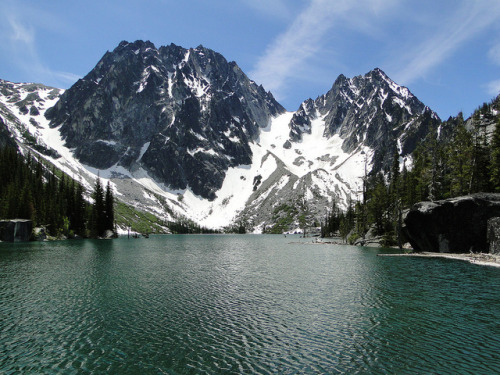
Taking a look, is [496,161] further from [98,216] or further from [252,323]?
[98,216]

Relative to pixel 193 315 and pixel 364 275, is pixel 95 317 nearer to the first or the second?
pixel 193 315

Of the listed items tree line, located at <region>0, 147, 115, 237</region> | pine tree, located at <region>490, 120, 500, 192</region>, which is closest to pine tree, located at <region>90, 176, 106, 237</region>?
tree line, located at <region>0, 147, 115, 237</region>

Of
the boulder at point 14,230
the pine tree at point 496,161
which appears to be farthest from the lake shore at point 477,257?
the boulder at point 14,230

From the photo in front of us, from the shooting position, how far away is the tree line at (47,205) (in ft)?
386

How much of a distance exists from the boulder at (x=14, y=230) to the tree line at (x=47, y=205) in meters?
9.03

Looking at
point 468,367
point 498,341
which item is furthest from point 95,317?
point 498,341

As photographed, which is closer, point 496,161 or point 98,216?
point 496,161

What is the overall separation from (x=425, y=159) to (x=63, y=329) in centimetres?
12275

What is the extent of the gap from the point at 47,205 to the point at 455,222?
5721 inches

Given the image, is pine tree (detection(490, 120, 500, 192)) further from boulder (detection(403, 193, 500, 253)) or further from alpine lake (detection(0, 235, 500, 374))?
alpine lake (detection(0, 235, 500, 374))

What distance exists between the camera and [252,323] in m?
27.3

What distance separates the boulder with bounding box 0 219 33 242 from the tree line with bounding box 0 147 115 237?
9031 mm

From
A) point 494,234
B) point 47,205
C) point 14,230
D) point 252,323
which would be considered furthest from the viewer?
point 47,205

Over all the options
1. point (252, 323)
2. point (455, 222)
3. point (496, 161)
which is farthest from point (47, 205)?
point (496, 161)
